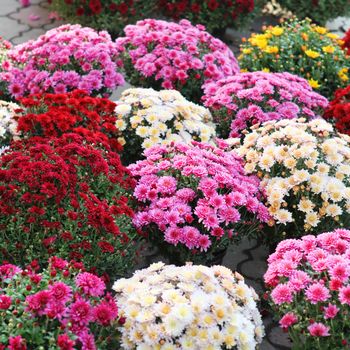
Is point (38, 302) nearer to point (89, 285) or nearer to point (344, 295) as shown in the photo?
point (89, 285)

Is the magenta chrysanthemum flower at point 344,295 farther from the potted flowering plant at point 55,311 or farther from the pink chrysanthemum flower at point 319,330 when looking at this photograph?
the potted flowering plant at point 55,311

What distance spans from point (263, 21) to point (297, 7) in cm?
59

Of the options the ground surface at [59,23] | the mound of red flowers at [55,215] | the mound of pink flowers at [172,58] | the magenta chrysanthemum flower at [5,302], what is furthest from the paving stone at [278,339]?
the mound of pink flowers at [172,58]

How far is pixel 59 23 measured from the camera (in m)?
6.82

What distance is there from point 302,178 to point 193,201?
1.83 feet

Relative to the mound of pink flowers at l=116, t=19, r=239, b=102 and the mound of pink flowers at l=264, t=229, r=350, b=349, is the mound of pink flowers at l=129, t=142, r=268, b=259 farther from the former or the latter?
the mound of pink flowers at l=116, t=19, r=239, b=102

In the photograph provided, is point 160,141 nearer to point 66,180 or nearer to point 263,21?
point 66,180

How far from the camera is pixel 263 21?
7.36 meters

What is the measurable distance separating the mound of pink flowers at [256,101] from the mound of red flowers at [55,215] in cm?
132

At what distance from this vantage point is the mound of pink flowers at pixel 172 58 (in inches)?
177

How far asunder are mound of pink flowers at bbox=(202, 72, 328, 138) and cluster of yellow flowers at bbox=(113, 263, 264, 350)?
1.54 metres

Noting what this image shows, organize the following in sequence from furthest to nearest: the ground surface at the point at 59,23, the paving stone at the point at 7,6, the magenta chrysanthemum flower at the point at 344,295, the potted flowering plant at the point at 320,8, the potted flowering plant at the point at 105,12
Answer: the paving stone at the point at 7,6 → the potted flowering plant at the point at 320,8 → the potted flowering plant at the point at 105,12 → the ground surface at the point at 59,23 → the magenta chrysanthemum flower at the point at 344,295

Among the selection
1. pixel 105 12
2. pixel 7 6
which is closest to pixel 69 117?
pixel 105 12

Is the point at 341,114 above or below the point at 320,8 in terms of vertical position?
above
